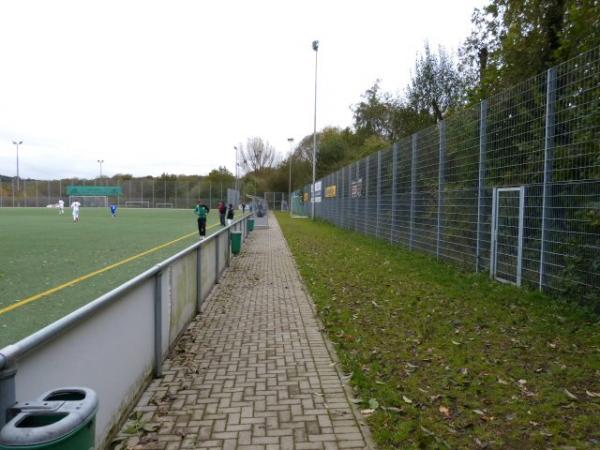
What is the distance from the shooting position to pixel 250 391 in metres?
4.32

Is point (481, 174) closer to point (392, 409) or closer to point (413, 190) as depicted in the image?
point (413, 190)

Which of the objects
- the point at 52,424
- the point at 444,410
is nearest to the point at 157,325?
the point at 444,410

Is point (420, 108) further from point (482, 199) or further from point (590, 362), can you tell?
point (590, 362)

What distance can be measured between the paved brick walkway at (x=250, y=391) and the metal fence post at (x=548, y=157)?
3791 mm

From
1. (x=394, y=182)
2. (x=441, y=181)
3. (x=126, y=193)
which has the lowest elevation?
(x=441, y=181)

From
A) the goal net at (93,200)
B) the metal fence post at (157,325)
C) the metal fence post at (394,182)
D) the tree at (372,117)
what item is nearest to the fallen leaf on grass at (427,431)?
the metal fence post at (157,325)

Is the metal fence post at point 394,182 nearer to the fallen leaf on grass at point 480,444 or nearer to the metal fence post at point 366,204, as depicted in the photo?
the metal fence post at point 366,204

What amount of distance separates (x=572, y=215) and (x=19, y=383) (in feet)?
23.7

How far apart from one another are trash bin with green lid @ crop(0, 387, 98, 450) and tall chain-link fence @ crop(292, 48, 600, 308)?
21.1 ft

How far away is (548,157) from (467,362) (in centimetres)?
436

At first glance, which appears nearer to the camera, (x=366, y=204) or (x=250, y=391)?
(x=250, y=391)

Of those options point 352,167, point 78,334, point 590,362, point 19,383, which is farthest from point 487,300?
point 352,167

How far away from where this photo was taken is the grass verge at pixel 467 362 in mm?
3520

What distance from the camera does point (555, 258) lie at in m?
7.50
